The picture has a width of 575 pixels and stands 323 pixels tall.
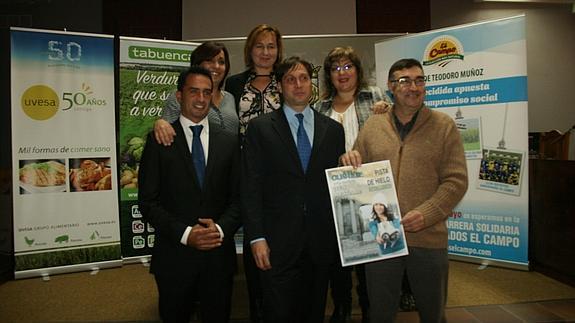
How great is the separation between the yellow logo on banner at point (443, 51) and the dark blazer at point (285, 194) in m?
2.50

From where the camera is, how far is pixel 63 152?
392cm

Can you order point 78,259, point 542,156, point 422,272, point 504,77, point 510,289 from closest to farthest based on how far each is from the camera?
point 422,272 < point 510,289 < point 504,77 < point 78,259 < point 542,156

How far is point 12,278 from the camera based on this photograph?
3.91 metres

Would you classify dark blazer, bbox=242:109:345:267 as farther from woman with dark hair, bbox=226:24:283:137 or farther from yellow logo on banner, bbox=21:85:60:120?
yellow logo on banner, bbox=21:85:60:120

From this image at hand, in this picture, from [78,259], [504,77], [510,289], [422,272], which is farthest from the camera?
[78,259]

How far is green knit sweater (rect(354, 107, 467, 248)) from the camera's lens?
74.2 inches

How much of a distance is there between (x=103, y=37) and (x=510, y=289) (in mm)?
4533

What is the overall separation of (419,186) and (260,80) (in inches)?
52.7

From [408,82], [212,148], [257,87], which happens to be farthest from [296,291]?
[257,87]

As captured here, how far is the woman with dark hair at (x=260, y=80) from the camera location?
2.68 metres

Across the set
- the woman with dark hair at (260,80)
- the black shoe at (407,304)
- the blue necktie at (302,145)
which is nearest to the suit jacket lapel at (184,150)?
the blue necktie at (302,145)

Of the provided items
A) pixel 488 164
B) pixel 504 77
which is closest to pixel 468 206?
pixel 488 164

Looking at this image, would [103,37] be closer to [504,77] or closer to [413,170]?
[413,170]

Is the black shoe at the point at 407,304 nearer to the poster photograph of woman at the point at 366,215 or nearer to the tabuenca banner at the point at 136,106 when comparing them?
the poster photograph of woman at the point at 366,215
